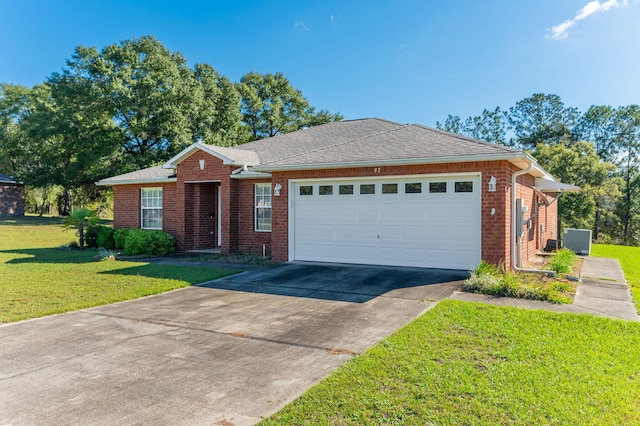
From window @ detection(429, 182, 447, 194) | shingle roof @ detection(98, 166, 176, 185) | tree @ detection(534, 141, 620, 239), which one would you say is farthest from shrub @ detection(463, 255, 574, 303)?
tree @ detection(534, 141, 620, 239)

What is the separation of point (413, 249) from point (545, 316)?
15.3 ft

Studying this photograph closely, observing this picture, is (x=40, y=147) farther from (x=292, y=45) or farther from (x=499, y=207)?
(x=499, y=207)

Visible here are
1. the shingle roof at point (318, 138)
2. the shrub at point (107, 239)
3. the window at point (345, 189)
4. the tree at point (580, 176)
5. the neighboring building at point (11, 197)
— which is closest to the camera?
the window at point (345, 189)

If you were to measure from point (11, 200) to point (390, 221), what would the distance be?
135ft

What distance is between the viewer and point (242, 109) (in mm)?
40250

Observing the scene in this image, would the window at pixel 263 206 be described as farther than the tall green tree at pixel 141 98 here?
No

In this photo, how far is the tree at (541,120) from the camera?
131ft

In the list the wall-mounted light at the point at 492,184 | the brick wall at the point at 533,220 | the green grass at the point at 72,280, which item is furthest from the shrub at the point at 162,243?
the brick wall at the point at 533,220

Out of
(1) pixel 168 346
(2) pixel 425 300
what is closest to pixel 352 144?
(2) pixel 425 300

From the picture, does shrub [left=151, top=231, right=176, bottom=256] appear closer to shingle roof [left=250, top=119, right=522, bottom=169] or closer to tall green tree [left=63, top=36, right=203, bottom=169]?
shingle roof [left=250, top=119, right=522, bottom=169]

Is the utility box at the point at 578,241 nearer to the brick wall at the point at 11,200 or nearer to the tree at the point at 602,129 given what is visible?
the tree at the point at 602,129

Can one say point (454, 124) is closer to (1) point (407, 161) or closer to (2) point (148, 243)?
(1) point (407, 161)

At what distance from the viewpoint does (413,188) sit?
11.2 meters

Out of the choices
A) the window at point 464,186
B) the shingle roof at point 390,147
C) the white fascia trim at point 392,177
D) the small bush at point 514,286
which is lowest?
the small bush at point 514,286
